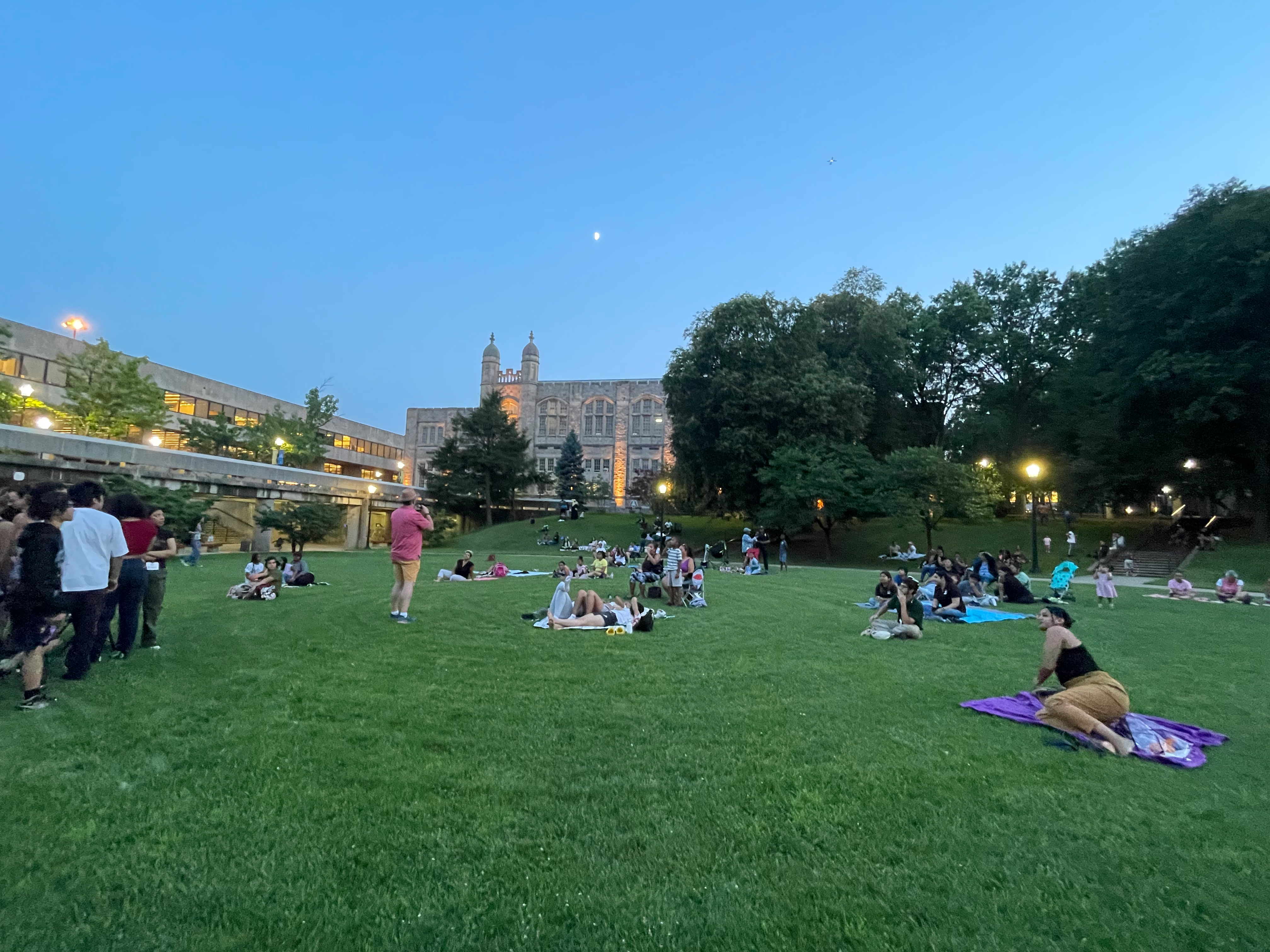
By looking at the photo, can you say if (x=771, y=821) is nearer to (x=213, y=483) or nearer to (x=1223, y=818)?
(x=1223, y=818)

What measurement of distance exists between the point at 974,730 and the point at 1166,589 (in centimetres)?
1922

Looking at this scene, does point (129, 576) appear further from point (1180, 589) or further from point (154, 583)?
point (1180, 589)

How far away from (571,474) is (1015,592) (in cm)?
5187

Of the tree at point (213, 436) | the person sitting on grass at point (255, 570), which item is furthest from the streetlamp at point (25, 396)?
the person sitting on grass at point (255, 570)

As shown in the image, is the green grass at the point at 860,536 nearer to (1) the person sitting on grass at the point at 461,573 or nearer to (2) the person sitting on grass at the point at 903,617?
(1) the person sitting on grass at the point at 461,573

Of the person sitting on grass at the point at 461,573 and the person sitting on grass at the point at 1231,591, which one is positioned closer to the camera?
the person sitting on grass at the point at 1231,591

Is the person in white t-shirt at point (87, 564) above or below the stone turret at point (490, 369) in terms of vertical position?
below

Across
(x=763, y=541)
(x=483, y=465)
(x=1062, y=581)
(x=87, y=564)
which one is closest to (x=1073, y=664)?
(x=87, y=564)

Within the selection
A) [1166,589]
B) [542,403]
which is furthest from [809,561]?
[542,403]

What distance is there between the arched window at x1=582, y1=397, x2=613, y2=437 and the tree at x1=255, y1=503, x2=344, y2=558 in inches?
1802

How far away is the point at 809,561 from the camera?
3456cm

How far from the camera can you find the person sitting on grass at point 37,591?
5.39 metres

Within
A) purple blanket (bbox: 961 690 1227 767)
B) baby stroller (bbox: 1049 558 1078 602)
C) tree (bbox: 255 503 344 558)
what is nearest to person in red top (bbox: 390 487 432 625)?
purple blanket (bbox: 961 690 1227 767)

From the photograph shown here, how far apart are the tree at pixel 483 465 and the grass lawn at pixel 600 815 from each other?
4406 centimetres
